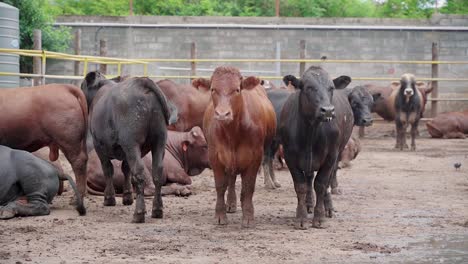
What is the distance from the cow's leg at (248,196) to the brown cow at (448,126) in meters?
15.7

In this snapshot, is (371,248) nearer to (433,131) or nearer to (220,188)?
(220,188)

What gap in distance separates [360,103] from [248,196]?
5.43 m

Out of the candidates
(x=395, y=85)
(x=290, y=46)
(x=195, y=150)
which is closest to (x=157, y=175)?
(x=195, y=150)

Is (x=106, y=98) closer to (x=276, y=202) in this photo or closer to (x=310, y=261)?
(x=276, y=202)

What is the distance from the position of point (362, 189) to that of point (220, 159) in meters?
4.17

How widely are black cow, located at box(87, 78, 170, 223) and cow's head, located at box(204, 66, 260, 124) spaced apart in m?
0.93

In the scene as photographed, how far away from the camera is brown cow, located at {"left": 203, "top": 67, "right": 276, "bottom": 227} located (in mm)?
8875

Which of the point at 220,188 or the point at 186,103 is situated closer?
the point at 220,188

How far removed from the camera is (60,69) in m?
26.3

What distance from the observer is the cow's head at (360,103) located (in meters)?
13.7

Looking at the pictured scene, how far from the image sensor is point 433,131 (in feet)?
78.9

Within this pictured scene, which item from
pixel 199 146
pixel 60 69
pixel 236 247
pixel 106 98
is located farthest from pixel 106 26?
pixel 236 247

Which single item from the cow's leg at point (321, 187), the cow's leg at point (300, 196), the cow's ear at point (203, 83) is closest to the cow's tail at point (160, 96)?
the cow's ear at point (203, 83)

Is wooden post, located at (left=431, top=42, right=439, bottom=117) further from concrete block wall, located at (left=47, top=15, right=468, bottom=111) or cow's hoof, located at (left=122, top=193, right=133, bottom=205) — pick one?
cow's hoof, located at (left=122, top=193, right=133, bottom=205)
